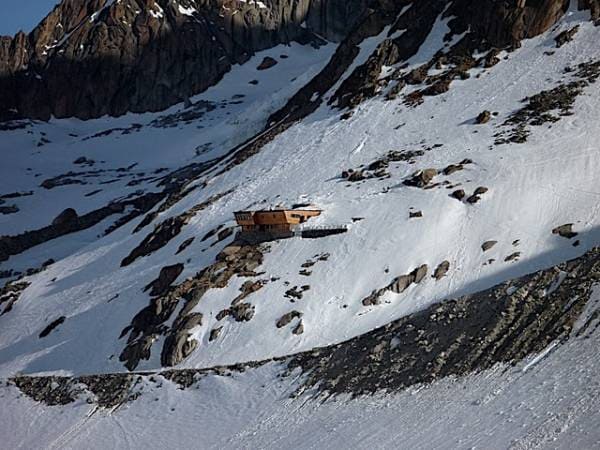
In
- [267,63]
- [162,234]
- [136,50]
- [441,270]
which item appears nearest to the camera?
[441,270]

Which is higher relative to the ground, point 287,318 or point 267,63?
point 267,63

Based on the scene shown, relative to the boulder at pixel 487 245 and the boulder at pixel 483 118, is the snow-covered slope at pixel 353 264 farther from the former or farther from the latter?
the boulder at pixel 483 118

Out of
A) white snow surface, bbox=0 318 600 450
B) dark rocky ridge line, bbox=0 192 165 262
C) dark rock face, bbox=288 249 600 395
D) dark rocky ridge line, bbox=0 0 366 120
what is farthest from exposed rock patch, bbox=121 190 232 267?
dark rocky ridge line, bbox=0 0 366 120

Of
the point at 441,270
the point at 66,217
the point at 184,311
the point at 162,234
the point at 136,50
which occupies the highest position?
the point at 136,50

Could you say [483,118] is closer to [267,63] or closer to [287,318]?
[287,318]

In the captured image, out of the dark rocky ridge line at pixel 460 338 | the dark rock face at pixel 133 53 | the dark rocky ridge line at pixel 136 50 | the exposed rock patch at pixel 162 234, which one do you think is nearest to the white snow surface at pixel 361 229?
the exposed rock patch at pixel 162 234

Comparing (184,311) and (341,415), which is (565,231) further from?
(184,311)

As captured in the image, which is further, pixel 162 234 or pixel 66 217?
pixel 66 217

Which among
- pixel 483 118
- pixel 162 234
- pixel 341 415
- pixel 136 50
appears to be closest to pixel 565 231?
pixel 341 415

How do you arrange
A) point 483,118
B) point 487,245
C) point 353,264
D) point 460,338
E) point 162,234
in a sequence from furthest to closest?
1. point 162,234
2. point 483,118
3. point 353,264
4. point 487,245
5. point 460,338
